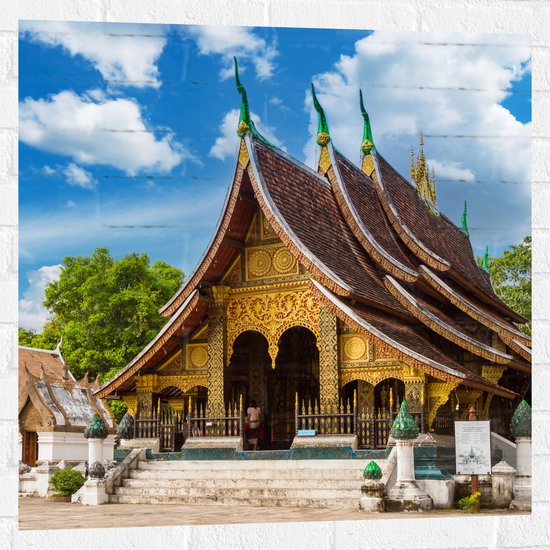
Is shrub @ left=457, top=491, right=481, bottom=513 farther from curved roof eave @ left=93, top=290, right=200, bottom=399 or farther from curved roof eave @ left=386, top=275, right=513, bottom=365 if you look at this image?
curved roof eave @ left=93, top=290, right=200, bottom=399

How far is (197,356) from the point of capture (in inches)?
460

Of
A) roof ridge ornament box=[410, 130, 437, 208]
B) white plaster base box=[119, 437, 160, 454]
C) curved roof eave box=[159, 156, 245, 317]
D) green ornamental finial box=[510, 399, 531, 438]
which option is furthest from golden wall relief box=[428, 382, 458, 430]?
white plaster base box=[119, 437, 160, 454]

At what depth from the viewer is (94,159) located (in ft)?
20.3

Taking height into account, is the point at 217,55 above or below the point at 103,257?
above

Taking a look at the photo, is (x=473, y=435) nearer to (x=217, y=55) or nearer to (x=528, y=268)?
(x=528, y=268)

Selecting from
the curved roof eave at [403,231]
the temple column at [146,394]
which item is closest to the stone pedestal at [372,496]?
the temple column at [146,394]

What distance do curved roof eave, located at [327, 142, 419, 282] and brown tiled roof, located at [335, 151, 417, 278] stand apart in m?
0.07

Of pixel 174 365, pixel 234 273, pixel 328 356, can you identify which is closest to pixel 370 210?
pixel 234 273

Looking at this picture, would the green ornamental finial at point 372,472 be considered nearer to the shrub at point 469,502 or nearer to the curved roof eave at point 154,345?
the shrub at point 469,502

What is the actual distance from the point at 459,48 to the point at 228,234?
4.77 meters

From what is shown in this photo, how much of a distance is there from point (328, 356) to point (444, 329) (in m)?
1.33

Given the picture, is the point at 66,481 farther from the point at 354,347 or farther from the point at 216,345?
the point at 354,347

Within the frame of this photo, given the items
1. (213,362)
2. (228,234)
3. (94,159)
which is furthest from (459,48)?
(213,362)

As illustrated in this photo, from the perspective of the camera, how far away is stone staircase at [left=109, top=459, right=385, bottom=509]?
29.5 feet
